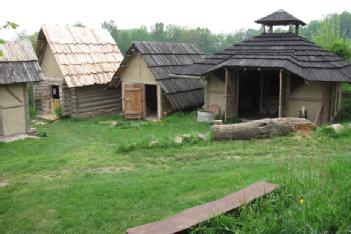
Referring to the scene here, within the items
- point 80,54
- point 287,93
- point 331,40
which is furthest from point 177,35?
point 287,93

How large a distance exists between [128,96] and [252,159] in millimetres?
11278

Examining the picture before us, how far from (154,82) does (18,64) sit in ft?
21.0

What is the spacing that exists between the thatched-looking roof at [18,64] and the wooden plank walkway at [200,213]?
1156 centimetres

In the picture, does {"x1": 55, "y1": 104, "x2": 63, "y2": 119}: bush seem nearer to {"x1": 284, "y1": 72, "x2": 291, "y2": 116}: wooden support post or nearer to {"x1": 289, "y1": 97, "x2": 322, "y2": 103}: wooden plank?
{"x1": 284, "y1": 72, "x2": 291, "y2": 116}: wooden support post

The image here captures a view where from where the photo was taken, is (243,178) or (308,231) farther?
(243,178)

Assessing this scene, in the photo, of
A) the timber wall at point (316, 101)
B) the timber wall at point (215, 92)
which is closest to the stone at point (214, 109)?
the timber wall at point (215, 92)

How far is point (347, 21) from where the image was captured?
61031mm

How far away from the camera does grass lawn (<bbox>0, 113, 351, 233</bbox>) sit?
237 inches

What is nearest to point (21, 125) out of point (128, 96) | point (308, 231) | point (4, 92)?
point (4, 92)

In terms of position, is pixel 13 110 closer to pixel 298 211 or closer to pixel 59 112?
pixel 59 112

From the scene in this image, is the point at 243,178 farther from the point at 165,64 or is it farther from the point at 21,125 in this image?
the point at 165,64

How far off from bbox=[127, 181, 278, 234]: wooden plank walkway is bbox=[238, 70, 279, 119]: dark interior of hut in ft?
42.0

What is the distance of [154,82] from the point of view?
19.5 meters

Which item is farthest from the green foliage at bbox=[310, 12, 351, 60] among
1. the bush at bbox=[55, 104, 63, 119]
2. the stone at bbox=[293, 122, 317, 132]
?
the bush at bbox=[55, 104, 63, 119]
